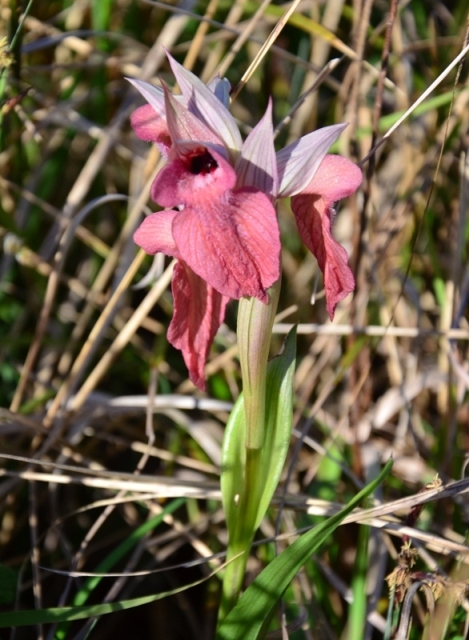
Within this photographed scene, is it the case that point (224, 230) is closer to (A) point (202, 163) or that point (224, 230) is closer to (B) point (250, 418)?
(A) point (202, 163)

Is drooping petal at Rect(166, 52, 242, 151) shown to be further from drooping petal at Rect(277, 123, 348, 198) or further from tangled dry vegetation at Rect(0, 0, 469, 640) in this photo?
tangled dry vegetation at Rect(0, 0, 469, 640)

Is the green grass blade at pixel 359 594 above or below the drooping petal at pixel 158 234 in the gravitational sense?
below

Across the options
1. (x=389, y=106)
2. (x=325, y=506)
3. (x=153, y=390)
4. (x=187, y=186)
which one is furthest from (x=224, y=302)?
(x=389, y=106)

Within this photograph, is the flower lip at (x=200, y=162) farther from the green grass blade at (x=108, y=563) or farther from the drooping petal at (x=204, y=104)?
the green grass blade at (x=108, y=563)

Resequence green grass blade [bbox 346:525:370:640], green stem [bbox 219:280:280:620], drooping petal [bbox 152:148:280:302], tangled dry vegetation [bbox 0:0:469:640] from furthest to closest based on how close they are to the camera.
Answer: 1. tangled dry vegetation [bbox 0:0:469:640]
2. green grass blade [bbox 346:525:370:640]
3. green stem [bbox 219:280:280:620]
4. drooping petal [bbox 152:148:280:302]

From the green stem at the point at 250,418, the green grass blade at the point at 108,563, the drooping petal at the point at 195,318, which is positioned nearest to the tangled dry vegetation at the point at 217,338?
the green grass blade at the point at 108,563

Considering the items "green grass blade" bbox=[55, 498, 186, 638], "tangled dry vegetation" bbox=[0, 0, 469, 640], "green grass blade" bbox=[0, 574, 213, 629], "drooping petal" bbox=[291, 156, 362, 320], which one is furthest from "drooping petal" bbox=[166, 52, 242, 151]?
"green grass blade" bbox=[55, 498, 186, 638]
